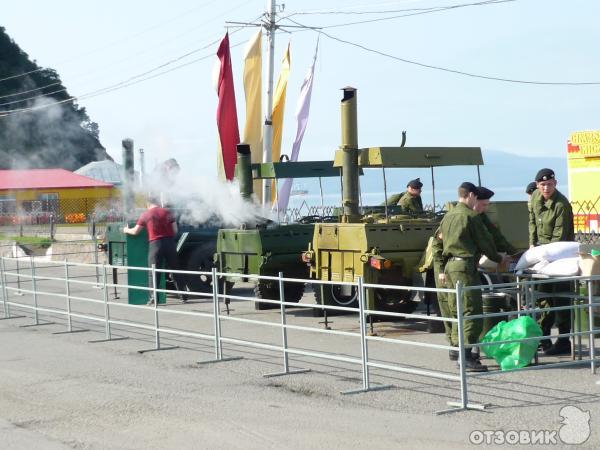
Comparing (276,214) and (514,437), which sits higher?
(276,214)

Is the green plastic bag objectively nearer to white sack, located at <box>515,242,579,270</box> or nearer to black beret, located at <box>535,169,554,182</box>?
white sack, located at <box>515,242,579,270</box>

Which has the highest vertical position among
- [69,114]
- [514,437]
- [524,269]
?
[69,114]

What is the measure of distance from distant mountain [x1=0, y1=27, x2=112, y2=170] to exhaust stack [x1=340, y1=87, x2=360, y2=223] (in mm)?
74943

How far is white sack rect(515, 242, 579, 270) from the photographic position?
11.3 meters

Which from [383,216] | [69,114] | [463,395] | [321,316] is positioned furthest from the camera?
[69,114]

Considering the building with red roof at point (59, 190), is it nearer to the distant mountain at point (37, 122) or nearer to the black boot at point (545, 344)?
the distant mountain at point (37, 122)

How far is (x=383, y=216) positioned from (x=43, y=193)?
59152 millimetres

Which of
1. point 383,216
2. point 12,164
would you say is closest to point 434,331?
point 383,216

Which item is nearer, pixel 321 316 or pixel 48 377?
pixel 48 377

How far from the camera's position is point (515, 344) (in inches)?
396

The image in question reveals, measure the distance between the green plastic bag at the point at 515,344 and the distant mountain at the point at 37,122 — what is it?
3167 inches

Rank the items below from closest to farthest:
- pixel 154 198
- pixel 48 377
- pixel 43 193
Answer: pixel 48 377 < pixel 154 198 < pixel 43 193

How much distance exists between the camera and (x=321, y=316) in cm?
1667

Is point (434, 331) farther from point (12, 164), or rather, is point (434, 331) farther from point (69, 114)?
point (69, 114)
